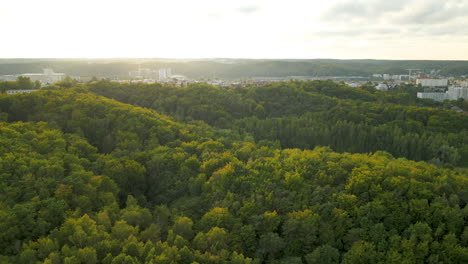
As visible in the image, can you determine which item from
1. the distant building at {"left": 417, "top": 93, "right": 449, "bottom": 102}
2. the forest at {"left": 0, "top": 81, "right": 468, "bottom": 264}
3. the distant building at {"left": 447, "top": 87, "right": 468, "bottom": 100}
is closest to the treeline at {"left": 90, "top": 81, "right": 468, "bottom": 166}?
the forest at {"left": 0, "top": 81, "right": 468, "bottom": 264}

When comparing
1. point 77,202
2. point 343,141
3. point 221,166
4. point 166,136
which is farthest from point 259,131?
point 77,202

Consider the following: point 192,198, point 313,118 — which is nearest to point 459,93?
point 313,118

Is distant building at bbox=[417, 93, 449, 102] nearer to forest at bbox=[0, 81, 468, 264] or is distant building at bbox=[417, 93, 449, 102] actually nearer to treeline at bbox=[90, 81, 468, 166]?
treeline at bbox=[90, 81, 468, 166]

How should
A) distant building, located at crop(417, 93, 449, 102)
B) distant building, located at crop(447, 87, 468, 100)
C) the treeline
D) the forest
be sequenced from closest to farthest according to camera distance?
1. the forest
2. the treeline
3. distant building, located at crop(417, 93, 449, 102)
4. distant building, located at crop(447, 87, 468, 100)

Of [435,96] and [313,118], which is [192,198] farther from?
[435,96]

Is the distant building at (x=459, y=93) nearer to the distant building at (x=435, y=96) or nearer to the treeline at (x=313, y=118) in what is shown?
the distant building at (x=435, y=96)

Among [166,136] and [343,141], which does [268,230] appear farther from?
[343,141]
